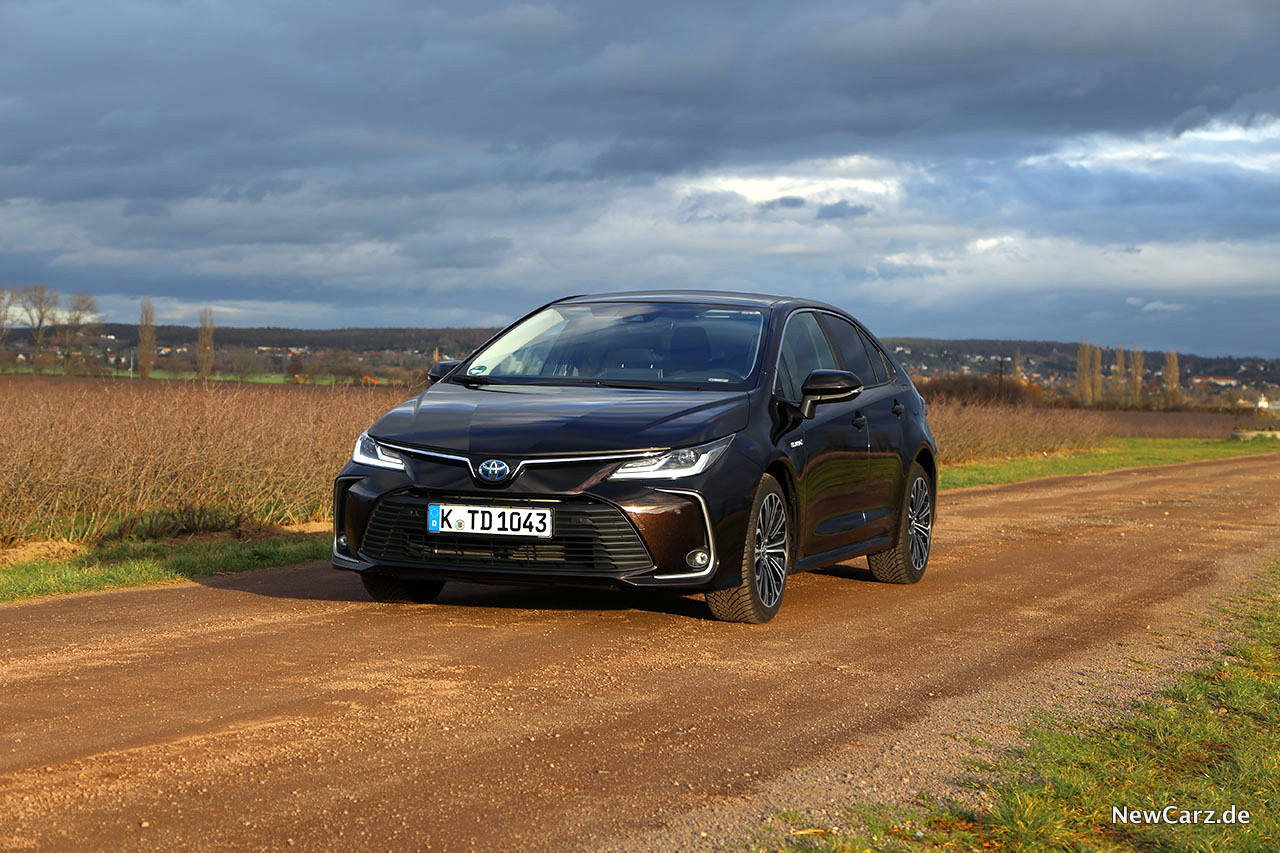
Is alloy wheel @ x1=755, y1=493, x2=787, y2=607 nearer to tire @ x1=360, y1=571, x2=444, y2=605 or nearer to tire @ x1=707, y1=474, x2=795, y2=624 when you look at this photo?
tire @ x1=707, y1=474, x2=795, y2=624

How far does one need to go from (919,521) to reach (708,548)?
11.2 feet

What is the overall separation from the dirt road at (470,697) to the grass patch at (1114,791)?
0.40 m

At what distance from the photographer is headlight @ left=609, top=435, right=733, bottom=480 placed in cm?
676

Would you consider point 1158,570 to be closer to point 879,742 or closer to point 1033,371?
point 879,742

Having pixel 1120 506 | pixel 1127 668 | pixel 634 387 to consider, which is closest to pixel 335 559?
pixel 634 387

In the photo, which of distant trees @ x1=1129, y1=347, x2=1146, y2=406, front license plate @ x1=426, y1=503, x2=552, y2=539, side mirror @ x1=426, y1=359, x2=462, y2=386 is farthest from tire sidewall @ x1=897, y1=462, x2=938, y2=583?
distant trees @ x1=1129, y1=347, x2=1146, y2=406

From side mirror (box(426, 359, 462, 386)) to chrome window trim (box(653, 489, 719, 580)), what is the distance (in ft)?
7.19

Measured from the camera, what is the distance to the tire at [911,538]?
31.0ft

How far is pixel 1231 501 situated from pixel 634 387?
1531 cm

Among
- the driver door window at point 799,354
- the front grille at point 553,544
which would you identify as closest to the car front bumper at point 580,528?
the front grille at point 553,544

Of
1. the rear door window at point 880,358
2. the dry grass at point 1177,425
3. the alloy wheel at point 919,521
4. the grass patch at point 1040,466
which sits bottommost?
the dry grass at point 1177,425

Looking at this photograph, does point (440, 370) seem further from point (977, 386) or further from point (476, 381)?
point (977, 386)

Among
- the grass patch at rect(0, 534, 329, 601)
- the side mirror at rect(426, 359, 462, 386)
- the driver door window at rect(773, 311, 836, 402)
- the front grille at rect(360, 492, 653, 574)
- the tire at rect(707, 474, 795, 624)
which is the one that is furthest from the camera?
the grass patch at rect(0, 534, 329, 601)

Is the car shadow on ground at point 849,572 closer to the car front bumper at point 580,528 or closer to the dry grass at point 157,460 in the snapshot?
the car front bumper at point 580,528
